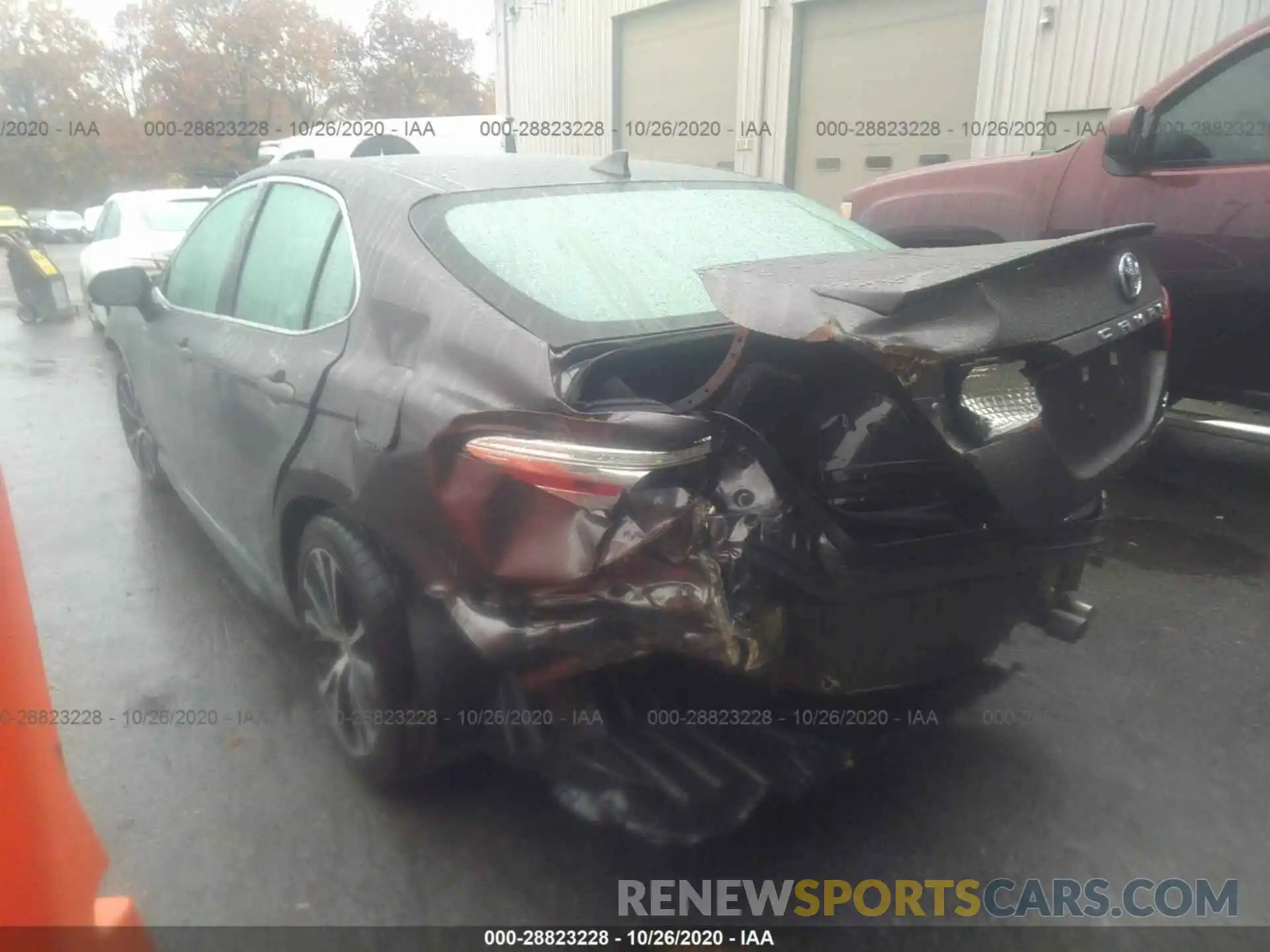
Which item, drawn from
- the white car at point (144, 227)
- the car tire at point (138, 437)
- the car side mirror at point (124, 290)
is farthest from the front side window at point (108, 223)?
the car side mirror at point (124, 290)

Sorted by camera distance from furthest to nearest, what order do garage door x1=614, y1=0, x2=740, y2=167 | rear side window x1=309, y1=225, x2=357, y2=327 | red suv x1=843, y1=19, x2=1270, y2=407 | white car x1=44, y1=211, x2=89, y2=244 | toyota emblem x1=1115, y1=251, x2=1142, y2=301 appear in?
white car x1=44, y1=211, x2=89, y2=244 < garage door x1=614, y1=0, x2=740, y2=167 < red suv x1=843, y1=19, x2=1270, y2=407 < rear side window x1=309, y1=225, x2=357, y2=327 < toyota emblem x1=1115, y1=251, x2=1142, y2=301

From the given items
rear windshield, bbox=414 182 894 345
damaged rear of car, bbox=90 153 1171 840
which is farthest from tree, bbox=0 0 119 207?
damaged rear of car, bbox=90 153 1171 840

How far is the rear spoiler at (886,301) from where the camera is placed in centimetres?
172

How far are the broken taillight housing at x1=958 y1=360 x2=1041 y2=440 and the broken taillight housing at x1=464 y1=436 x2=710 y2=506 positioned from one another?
536mm

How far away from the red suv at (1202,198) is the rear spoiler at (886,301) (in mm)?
3032

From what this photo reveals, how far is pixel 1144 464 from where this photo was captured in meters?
5.57

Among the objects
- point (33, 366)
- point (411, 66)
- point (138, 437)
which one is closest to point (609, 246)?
point (138, 437)

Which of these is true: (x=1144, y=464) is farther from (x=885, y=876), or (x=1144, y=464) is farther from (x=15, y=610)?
(x=15, y=610)

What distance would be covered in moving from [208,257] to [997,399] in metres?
3.09

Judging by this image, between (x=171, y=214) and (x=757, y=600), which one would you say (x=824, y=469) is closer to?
(x=757, y=600)

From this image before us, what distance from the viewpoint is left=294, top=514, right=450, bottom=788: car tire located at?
244 cm

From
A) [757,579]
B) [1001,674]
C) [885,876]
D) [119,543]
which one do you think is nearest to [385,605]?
[757,579]

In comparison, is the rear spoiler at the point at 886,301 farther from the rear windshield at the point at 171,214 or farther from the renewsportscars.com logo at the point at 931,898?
the rear windshield at the point at 171,214

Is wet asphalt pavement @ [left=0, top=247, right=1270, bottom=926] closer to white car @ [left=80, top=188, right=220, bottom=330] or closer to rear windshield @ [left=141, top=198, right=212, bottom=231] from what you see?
white car @ [left=80, top=188, right=220, bottom=330]
